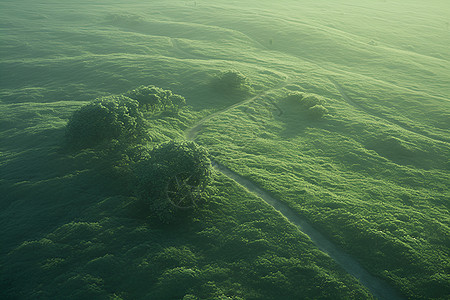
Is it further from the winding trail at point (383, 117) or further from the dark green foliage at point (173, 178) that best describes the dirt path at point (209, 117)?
the dark green foliage at point (173, 178)

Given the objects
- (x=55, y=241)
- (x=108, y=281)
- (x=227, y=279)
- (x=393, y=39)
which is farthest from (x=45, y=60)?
(x=393, y=39)

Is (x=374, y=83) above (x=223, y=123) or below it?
above

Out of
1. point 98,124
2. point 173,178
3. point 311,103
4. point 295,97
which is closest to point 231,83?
point 295,97

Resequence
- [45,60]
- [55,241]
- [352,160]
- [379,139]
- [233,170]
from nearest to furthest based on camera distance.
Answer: [55,241]
[233,170]
[352,160]
[379,139]
[45,60]

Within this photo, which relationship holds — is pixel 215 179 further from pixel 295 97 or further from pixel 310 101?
pixel 295 97

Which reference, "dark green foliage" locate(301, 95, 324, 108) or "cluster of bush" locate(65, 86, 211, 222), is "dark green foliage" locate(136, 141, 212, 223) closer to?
"cluster of bush" locate(65, 86, 211, 222)

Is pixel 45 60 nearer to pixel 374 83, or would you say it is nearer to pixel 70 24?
pixel 70 24

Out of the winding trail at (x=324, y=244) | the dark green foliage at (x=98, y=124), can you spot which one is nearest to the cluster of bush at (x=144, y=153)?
the dark green foliage at (x=98, y=124)

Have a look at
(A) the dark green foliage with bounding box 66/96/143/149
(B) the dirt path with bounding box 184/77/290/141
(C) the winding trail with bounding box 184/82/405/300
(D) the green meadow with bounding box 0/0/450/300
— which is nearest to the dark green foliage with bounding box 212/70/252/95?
(D) the green meadow with bounding box 0/0/450/300
